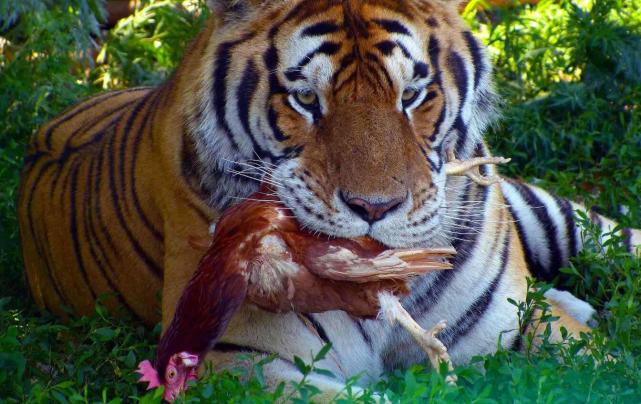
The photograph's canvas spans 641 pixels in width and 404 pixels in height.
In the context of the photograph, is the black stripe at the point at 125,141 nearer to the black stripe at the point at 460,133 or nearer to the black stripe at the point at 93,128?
the black stripe at the point at 93,128

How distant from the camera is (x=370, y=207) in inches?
97.7

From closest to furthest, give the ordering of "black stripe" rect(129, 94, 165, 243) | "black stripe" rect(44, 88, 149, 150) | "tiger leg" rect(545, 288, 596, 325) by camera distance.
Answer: "black stripe" rect(129, 94, 165, 243)
"tiger leg" rect(545, 288, 596, 325)
"black stripe" rect(44, 88, 149, 150)

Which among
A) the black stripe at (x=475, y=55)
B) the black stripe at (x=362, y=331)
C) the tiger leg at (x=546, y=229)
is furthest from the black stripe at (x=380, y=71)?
the tiger leg at (x=546, y=229)

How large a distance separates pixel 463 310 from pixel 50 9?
9.28 ft

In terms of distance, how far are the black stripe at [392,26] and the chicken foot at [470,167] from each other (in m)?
0.33

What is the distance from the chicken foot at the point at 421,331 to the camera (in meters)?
2.48

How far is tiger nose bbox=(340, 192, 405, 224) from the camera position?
2480 mm

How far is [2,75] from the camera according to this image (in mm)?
4871

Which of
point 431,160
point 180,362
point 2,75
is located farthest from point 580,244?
point 2,75

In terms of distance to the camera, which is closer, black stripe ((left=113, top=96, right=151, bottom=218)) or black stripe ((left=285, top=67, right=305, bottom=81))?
black stripe ((left=285, top=67, right=305, bottom=81))

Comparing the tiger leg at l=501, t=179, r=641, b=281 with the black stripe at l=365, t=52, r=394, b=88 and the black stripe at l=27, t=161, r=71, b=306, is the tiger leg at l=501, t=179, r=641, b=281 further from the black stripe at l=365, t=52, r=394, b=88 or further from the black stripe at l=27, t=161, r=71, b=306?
the black stripe at l=27, t=161, r=71, b=306

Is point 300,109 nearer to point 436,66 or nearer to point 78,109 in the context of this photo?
point 436,66

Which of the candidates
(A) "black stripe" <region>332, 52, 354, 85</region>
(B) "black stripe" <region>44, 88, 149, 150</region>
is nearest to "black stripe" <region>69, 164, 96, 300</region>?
(B) "black stripe" <region>44, 88, 149, 150</region>

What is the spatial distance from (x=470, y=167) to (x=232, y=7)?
71 centimetres
